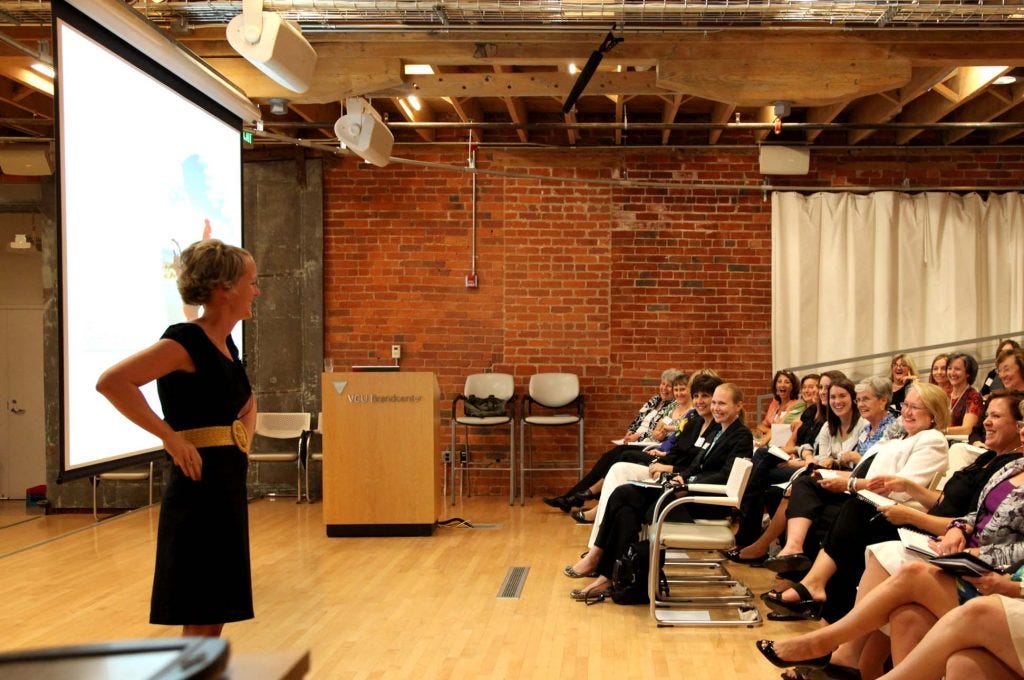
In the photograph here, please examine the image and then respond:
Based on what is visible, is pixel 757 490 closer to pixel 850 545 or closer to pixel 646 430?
pixel 850 545

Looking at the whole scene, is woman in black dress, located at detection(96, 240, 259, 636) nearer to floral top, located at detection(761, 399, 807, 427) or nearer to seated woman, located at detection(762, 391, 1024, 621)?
seated woman, located at detection(762, 391, 1024, 621)

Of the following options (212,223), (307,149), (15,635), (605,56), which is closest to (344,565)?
(15,635)

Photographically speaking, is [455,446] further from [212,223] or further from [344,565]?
[212,223]

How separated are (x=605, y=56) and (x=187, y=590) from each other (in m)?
4.40

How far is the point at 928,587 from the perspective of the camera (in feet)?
10.1

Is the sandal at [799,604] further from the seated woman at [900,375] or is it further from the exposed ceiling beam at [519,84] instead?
the exposed ceiling beam at [519,84]

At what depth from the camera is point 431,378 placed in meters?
6.97

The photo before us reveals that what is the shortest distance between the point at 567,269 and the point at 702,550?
4688 millimetres

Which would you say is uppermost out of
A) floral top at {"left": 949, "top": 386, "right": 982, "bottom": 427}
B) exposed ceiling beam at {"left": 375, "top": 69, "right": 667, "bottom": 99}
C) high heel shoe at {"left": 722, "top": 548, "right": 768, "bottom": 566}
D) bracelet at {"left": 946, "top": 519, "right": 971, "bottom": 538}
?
exposed ceiling beam at {"left": 375, "top": 69, "right": 667, "bottom": 99}

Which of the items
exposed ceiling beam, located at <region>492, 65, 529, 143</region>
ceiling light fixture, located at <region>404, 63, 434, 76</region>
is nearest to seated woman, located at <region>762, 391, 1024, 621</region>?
ceiling light fixture, located at <region>404, 63, 434, 76</region>

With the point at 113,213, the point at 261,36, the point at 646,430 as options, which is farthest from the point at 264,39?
the point at 646,430

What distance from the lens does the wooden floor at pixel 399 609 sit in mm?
4047

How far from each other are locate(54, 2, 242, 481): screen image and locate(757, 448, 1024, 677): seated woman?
2.54 metres

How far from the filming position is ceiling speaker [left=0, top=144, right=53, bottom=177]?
8.25 m
